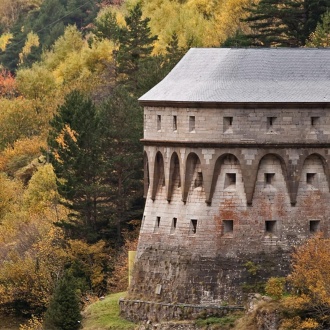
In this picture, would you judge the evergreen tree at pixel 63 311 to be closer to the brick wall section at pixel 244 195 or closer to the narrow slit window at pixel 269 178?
the brick wall section at pixel 244 195

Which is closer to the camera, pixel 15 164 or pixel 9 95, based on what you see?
pixel 15 164

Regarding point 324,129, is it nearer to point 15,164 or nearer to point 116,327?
point 116,327

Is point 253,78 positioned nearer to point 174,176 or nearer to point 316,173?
point 316,173

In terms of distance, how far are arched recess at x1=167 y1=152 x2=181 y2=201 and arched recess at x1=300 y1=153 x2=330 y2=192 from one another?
5398mm

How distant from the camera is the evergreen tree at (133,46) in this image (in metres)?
126

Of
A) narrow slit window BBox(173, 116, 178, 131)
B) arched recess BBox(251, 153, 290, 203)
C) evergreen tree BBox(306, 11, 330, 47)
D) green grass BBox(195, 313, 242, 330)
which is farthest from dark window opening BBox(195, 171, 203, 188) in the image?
evergreen tree BBox(306, 11, 330, 47)

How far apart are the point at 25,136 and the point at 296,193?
244 feet

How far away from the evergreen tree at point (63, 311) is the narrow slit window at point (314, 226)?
11.8 meters

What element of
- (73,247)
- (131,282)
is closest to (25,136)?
(73,247)

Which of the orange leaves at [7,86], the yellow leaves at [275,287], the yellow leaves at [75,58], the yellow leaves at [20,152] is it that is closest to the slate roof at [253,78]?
the yellow leaves at [275,287]

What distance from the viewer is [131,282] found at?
2970 inches

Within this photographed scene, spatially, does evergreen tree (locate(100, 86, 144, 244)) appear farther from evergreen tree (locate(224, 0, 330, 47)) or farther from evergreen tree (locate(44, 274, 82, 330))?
evergreen tree (locate(44, 274, 82, 330))

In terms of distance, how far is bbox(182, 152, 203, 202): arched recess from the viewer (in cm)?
7181

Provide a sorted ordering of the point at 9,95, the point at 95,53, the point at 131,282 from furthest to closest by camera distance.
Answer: the point at 9,95, the point at 95,53, the point at 131,282
